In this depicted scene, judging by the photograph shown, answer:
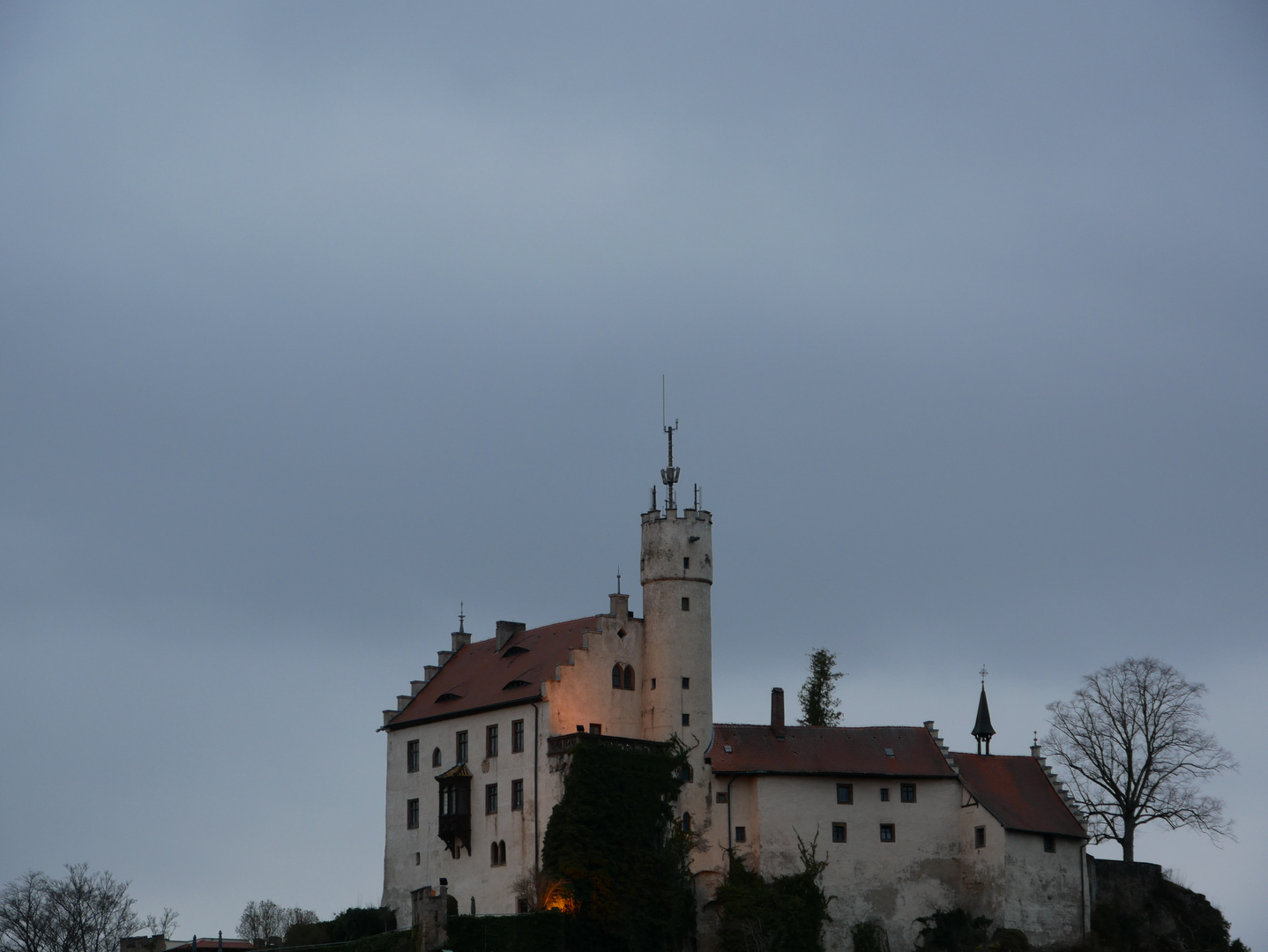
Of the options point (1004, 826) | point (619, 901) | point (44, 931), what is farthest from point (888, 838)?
point (44, 931)

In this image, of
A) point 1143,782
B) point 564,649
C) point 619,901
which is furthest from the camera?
point 1143,782

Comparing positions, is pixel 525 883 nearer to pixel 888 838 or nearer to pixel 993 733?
pixel 888 838

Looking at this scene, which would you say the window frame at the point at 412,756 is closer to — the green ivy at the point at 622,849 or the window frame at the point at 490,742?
the window frame at the point at 490,742

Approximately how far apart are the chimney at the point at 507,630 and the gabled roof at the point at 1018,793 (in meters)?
18.8

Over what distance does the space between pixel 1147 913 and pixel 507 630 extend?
28.3m

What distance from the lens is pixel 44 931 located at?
90.8 meters

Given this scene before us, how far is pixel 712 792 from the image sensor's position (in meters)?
82.1

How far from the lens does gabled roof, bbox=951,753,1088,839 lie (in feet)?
270

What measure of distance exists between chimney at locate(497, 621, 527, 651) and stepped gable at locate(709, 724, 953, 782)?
10.2 metres

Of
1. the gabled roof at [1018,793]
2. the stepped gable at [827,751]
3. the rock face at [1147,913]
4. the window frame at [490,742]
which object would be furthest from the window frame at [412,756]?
the rock face at [1147,913]

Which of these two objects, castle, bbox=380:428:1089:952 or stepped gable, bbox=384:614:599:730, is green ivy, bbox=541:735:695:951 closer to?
castle, bbox=380:428:1089:952

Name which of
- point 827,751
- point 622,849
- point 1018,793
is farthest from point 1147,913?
point 622,849

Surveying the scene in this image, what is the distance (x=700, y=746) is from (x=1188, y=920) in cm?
2050

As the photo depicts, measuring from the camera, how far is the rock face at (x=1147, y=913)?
271ft
